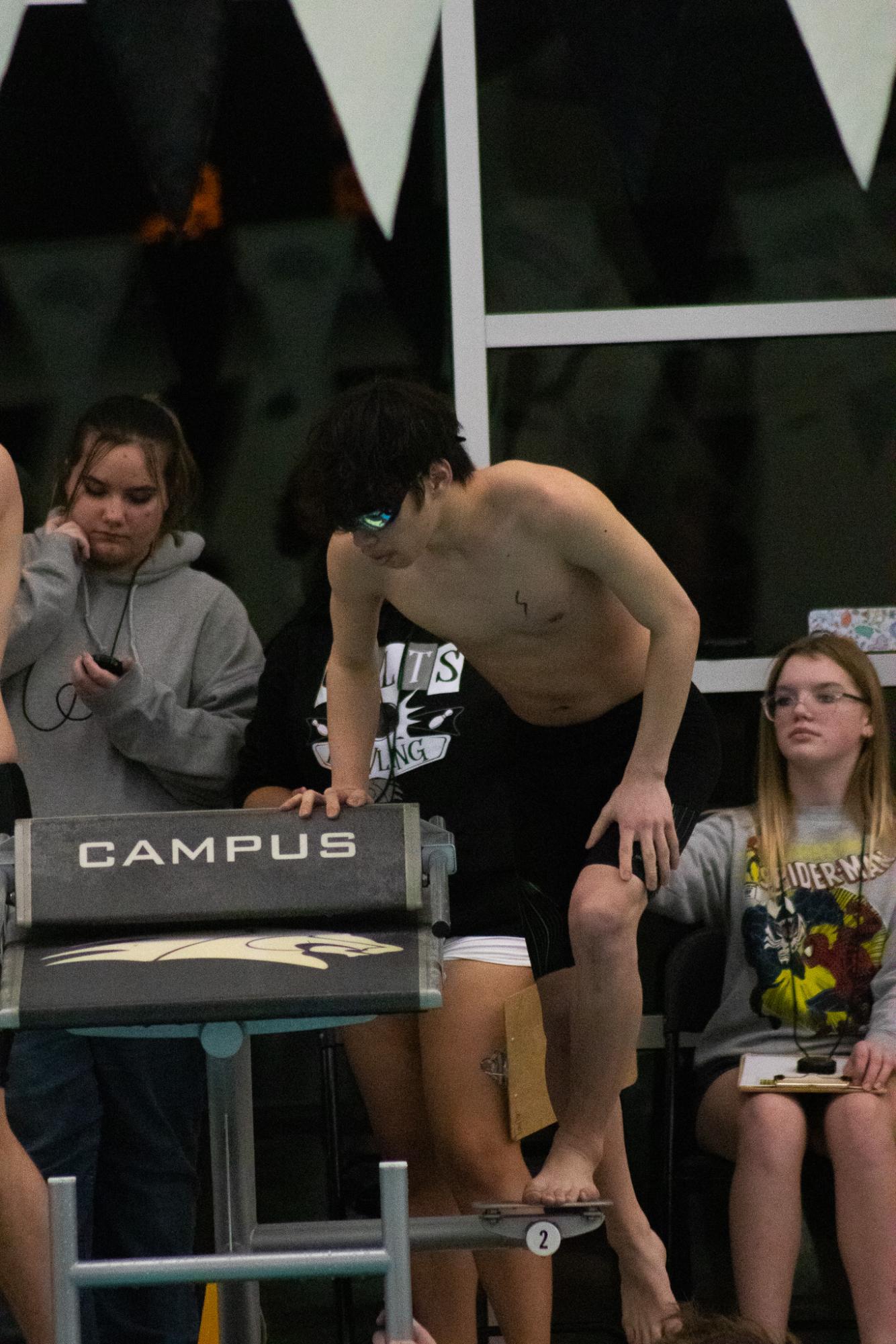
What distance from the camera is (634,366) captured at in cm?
399

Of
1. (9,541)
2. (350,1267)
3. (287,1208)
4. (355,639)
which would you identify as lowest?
(287,1208)

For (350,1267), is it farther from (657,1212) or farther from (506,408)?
(506,408)

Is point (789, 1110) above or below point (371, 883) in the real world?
below

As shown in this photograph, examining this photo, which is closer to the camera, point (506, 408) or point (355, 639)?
point (355, 639)

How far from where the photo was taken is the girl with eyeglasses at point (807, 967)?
121 inches

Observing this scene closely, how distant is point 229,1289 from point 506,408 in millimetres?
2265

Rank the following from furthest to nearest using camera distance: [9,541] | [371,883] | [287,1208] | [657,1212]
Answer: [287,1208], [657,1212], [9,541], [371,883]

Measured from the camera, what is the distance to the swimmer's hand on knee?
268 cm

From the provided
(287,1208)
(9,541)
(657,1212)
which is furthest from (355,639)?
(287,1208)

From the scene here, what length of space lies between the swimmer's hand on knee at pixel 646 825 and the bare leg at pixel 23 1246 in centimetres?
106

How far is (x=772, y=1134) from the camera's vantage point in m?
3.13

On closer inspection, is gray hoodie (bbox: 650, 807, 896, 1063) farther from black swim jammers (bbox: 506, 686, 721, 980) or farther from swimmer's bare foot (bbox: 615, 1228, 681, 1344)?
swimmer's bare foot (bbox: 615, 1228, 681, 1344)

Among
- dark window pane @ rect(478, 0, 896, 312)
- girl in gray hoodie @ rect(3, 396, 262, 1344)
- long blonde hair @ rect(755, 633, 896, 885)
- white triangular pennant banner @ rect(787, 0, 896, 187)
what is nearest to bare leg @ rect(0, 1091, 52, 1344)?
girl in gray hoodie @ rect(3, 396, 262, 1344)

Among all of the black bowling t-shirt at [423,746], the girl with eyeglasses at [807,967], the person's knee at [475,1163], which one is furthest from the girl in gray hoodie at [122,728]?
the girl with eyeglasses at [807,967]
